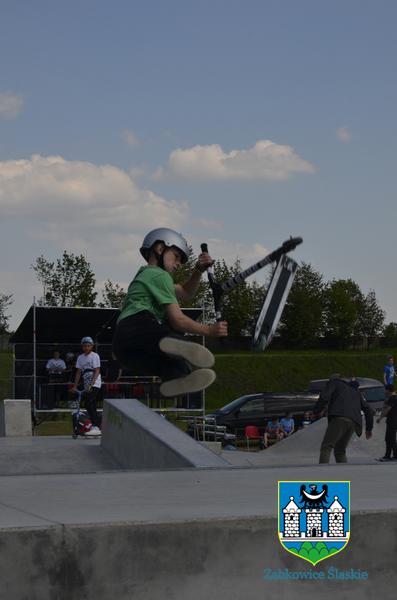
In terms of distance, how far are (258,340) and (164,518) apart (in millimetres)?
1633

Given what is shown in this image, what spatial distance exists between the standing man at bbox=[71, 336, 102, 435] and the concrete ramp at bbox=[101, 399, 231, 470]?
1.08 meters

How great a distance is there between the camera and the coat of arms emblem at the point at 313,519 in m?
3.84

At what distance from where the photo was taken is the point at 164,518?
3.72m

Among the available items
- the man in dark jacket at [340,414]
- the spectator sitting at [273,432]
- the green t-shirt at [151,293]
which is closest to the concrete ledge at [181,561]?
the green t-shirt at [151,293]

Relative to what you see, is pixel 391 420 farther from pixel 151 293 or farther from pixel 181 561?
pixel 181 561

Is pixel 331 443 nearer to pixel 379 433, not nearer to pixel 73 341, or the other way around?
pixel 379 433

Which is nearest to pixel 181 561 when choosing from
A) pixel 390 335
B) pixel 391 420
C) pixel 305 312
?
pixel 391 420

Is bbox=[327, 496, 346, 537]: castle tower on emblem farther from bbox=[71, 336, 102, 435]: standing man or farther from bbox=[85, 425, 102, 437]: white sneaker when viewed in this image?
bbox=[85, 425, 102, 437]: white sneaker

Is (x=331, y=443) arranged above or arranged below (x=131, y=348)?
below

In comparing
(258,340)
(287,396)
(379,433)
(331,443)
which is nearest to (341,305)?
(287,396)

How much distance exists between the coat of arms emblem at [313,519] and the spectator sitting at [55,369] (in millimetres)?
16347

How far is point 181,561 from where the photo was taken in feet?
12.1

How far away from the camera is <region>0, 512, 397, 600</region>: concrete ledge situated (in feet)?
11.6

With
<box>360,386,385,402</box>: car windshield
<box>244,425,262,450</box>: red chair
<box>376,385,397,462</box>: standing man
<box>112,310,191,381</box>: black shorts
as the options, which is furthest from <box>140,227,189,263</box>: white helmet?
<box>360,386,385,402</box>: car windshield
